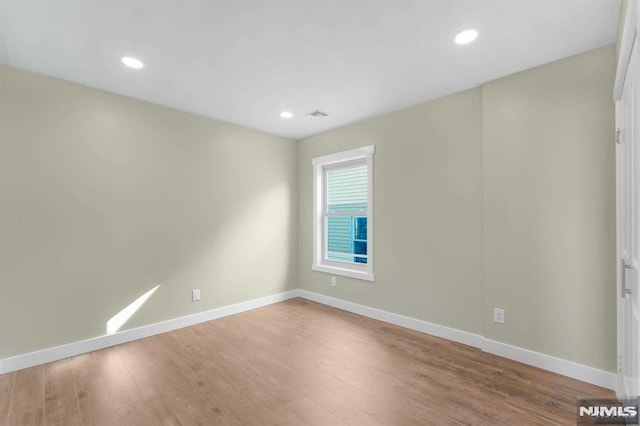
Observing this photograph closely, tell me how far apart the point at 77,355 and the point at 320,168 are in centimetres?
351

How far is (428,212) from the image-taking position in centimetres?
317

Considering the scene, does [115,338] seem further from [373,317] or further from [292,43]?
[292,43]

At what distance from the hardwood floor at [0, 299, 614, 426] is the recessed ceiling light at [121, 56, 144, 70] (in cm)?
255

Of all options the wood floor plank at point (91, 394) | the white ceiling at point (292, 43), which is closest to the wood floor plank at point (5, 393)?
the wood floor plank at point (91, 394)

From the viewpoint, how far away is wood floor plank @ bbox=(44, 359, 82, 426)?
71.5 inches

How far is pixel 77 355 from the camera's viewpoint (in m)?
2.64

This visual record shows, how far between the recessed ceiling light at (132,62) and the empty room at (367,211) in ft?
0.06

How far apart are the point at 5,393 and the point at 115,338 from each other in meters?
0.84

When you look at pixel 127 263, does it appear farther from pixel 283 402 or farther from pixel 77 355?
pixel 283 402

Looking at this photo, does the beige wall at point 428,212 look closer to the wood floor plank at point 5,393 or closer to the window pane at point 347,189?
the window pane at point 347,189

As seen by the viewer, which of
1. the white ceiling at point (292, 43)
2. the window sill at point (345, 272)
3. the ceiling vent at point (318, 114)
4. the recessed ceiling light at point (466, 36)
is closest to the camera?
the white ceiling at point (292, 43)

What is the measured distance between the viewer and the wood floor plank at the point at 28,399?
1.81 m

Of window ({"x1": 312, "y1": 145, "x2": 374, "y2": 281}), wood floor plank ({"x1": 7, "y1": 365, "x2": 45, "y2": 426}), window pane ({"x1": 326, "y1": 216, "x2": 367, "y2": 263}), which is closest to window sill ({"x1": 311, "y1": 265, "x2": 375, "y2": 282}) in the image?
window ({"x1": 312, "y1": 145, "x2": 374, "y2": 281})

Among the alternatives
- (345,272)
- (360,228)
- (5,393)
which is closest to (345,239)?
(360,228)
